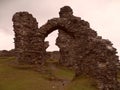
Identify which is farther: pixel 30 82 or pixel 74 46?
pixel 74 46

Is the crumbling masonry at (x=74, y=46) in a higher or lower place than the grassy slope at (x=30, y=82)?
higher

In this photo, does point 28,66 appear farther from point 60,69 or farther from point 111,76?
point 111,76

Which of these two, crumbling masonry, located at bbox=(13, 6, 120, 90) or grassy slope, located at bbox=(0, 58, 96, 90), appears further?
crumbling masonry, located at bbox=(13, 6, 120, 90)

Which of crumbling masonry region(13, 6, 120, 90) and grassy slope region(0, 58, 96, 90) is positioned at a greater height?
crumbling masonry region(13, 6, 120, 90)

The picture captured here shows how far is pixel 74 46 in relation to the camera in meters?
46.1

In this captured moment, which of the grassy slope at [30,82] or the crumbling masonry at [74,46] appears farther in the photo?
the crumbling masonry at [74,46]

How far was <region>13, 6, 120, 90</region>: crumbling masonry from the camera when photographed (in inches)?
1412

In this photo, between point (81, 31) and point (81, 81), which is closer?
point (81, 81)

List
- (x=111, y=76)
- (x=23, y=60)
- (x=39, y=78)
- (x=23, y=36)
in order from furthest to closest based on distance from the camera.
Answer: (x=23, y=36)
(x=23, y=60)
(x=39, y=78)
(x=111, y=76)

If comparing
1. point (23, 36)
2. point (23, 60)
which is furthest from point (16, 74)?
point (23, 36)

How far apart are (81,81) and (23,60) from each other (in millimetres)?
14464

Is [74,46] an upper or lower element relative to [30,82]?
upper

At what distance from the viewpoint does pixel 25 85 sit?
1446 inches

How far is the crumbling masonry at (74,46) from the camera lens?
118 feet
